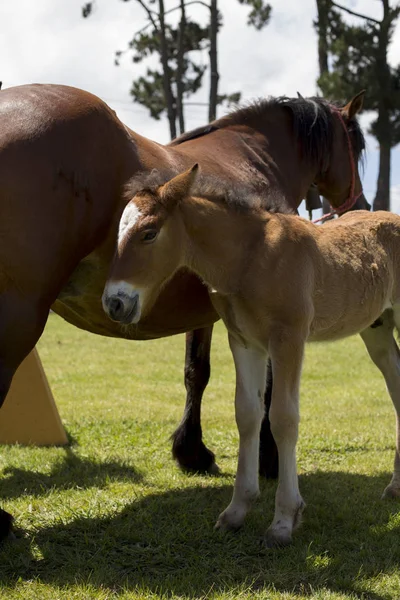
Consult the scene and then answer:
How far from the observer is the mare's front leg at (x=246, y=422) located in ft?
13.8

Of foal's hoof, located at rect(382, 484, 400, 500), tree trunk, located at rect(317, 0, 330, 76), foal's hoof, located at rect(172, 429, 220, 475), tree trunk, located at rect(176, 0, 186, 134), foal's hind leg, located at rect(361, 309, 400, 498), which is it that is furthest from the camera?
tree trunk, located at rect(176, 0, 186, 134)

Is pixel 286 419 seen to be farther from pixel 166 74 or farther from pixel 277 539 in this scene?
pixel 166 74

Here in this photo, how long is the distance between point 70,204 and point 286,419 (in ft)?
5.30

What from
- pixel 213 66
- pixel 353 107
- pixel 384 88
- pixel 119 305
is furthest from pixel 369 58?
pixel 119 305

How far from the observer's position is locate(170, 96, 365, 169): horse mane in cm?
566

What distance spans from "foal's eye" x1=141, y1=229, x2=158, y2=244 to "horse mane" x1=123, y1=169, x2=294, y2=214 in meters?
0.22

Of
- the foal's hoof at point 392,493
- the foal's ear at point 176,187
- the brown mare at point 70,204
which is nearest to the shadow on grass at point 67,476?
the brown mare at point 70,204

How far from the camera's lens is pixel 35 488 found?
511 cm

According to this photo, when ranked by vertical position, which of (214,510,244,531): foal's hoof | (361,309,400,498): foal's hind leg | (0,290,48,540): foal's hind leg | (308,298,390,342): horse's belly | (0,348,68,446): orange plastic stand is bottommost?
(0,348,68,446): orange plastic stand

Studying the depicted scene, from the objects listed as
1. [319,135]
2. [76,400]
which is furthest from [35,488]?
[76,400]

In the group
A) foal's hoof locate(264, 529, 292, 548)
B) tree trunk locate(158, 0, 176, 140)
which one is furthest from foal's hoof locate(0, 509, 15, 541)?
tree trunk locate(158, 0, 176, 140)

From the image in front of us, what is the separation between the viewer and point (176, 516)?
14.4 ft

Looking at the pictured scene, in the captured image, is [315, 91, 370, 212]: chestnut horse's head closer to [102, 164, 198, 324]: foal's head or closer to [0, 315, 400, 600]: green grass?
[0, 315, 400, 600]: green grass

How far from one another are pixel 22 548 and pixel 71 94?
8.02 feet
